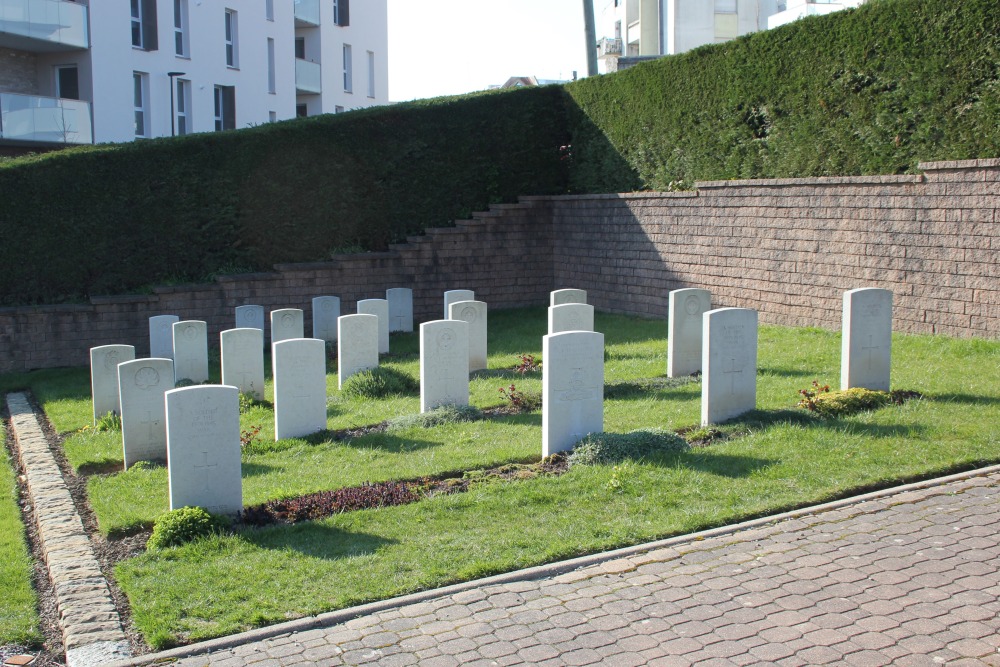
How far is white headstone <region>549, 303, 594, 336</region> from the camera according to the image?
11.9 metres

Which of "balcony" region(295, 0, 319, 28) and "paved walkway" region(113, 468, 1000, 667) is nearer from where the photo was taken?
"paved walkway" region(113, 468, 1000, 667)

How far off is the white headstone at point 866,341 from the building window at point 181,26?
24.5 meters

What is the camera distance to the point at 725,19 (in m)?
41.2

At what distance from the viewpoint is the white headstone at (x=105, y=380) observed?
37.8ft

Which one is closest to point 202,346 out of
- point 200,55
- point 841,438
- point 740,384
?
point 740,384

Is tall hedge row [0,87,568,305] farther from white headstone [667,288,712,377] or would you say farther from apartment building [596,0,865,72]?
apartment building [596,0,865,72]

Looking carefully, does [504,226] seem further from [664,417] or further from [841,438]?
[841,438]

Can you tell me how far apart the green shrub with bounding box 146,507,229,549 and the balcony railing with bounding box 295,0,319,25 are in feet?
102

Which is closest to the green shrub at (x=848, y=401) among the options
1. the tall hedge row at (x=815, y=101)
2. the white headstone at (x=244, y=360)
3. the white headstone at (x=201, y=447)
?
the tall hedge row at (x=815, y=101)

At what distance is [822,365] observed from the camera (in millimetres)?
11523

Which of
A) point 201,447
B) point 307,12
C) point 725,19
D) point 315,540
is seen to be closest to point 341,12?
point 307,12

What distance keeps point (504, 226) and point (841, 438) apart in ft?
42.2

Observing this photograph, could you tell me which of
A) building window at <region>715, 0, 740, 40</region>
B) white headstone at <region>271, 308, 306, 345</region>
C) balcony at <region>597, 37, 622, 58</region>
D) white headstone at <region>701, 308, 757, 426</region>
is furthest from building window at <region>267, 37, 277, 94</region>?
white headstone at <region>701, 308, 757, 426</region>

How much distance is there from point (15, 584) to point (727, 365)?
20.3ft
